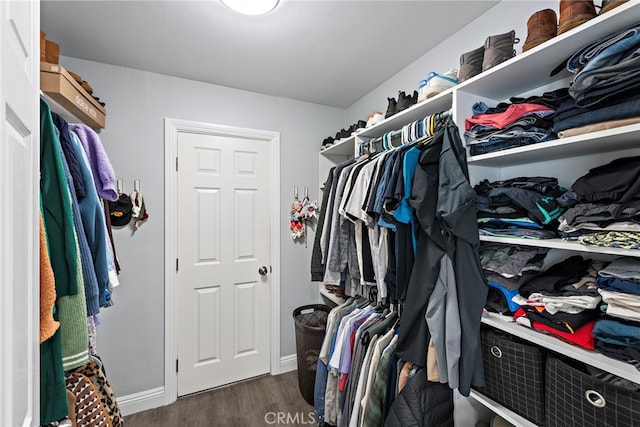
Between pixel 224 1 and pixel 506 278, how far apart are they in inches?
68.2

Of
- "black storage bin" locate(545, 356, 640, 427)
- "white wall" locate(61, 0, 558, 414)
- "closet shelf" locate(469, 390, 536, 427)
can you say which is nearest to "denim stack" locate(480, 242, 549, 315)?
"black storage bin" locate(545, 356, 640, 427)

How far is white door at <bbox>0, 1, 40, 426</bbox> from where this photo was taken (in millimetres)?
415

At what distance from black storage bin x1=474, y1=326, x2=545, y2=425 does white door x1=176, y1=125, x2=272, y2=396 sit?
1.76 meters

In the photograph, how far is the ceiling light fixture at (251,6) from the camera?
130 centimetres

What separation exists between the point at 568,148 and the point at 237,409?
8.07ft

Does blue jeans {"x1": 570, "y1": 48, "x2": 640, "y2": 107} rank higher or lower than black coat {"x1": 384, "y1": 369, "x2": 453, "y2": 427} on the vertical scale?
higher

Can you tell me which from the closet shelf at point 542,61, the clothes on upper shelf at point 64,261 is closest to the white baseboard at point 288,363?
the clothes on upper shelf at point 64,261

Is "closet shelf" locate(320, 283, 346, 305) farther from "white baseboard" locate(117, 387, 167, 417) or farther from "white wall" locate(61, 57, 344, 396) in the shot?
"white baseboard" locate(117, 387, 167, 417)

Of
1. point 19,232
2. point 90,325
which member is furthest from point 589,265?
point 90,325

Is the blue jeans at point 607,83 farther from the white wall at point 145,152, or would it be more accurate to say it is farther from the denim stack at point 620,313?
the white wall at point 145,152

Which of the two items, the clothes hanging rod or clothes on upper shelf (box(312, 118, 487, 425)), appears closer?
clothes on upper shelf (box(312, 118, 487, 425))

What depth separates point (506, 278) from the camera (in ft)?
3.74

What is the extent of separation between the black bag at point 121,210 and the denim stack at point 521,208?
2.15 meters

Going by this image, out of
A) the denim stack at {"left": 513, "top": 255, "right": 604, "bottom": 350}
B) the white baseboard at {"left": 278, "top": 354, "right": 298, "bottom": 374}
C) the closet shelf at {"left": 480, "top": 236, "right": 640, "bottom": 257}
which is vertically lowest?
the white baseboard at {"left": 278, "top": 354, "right": 298, "bottom": 374}
